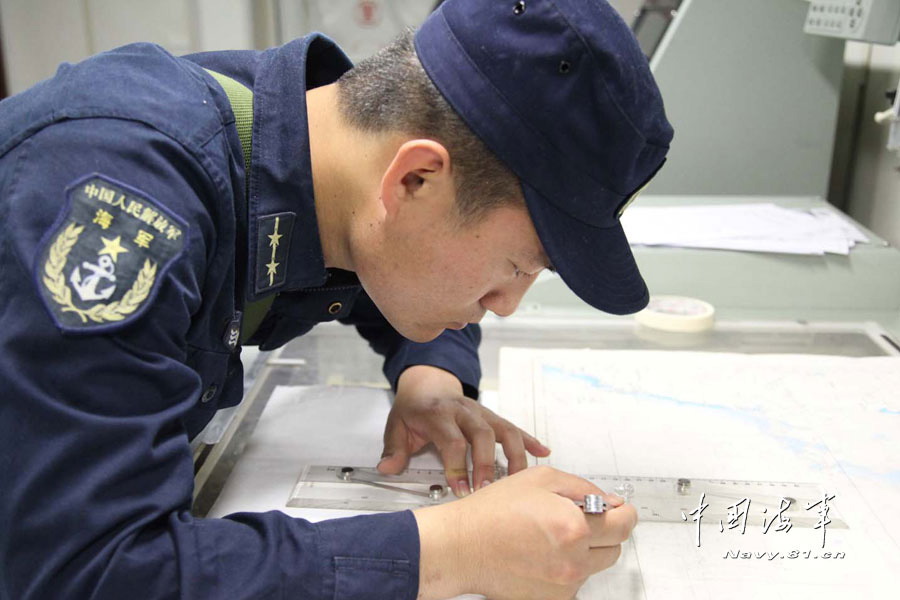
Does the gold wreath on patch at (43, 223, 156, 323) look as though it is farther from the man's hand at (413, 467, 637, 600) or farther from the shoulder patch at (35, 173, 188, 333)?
the man's hand at (413, 467, 637, 600)

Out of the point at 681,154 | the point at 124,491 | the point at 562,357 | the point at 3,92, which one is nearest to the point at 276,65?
the point at 124,491

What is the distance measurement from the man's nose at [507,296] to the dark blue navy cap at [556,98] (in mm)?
65

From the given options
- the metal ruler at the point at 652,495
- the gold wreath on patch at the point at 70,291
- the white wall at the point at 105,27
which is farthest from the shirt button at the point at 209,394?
the white wall at the point at 105,27

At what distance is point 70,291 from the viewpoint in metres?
0.53

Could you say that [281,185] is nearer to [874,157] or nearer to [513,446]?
[513,446]

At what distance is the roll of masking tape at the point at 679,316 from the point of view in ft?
3.87

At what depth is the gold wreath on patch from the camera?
53 centimetres

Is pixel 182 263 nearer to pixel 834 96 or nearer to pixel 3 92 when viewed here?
pixel 834 96

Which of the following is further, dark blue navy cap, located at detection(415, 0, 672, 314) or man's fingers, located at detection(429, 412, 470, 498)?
man's fingers, located at detection(429, 412, 470, 498)

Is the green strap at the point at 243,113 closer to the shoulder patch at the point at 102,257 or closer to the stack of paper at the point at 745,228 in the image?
the shoulder patch at the point at 102,257

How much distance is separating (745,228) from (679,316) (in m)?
0.27

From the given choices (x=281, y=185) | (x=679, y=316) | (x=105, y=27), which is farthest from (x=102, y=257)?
(x=105, y=27)

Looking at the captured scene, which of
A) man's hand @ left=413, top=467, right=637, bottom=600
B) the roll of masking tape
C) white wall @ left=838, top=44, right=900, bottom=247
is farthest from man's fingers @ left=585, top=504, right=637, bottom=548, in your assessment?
white wall @ left=838, top=44, right=900, bottom=247

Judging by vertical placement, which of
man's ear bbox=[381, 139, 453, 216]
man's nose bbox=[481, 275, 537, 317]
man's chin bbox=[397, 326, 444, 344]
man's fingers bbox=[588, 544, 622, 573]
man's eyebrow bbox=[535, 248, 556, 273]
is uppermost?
man's ear bbox=[381, 139, 453, 216]
